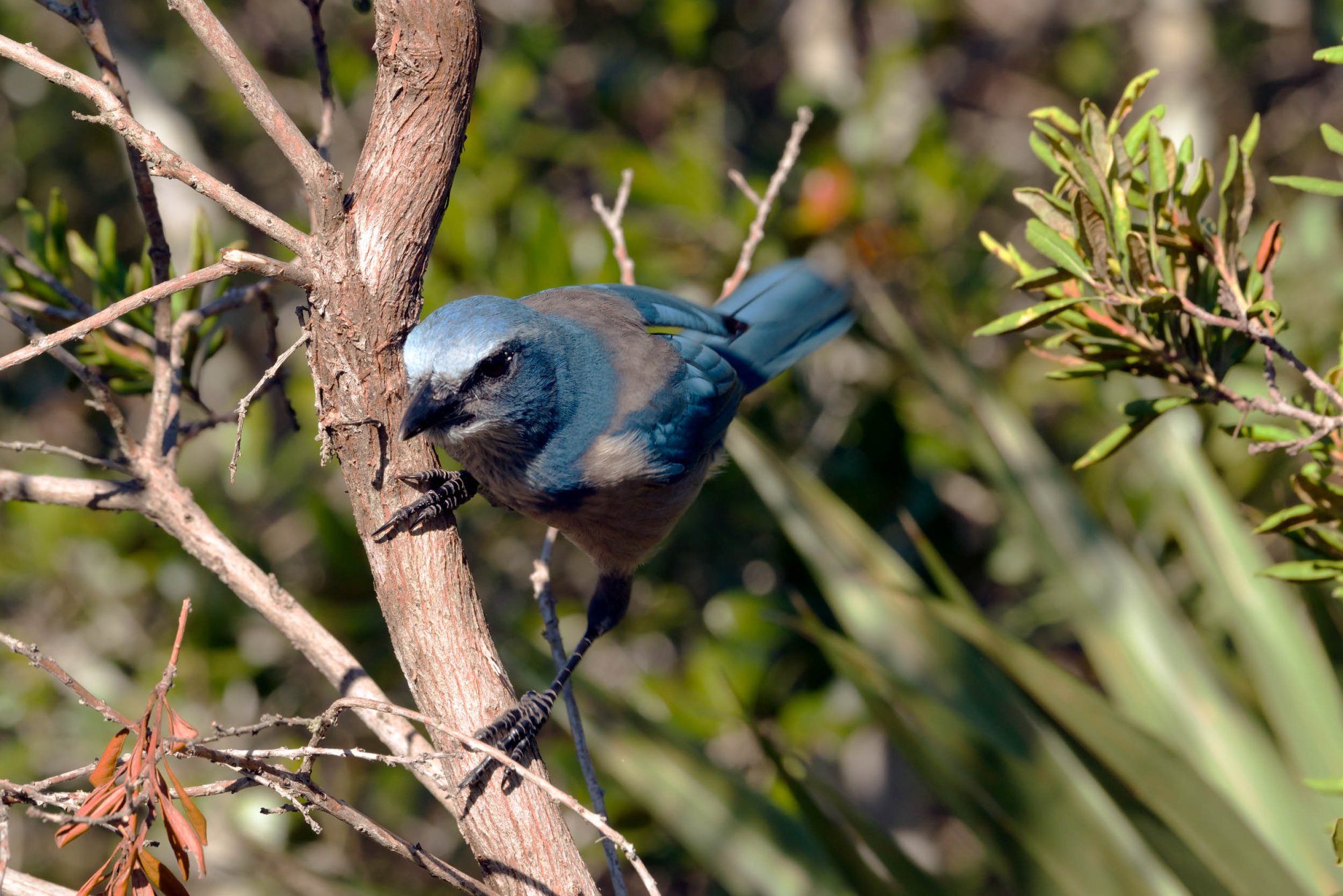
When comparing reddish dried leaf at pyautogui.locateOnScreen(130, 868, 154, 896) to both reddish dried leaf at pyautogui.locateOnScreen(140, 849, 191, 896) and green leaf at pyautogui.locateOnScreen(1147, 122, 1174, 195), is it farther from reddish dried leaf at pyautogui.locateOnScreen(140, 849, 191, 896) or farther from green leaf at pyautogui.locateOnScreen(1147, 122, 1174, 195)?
green leaf at pyautogui.locateOnScreen(1147, 122, 1174, 195)

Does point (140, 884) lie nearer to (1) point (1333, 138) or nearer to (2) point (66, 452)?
(2) point (66, 452)

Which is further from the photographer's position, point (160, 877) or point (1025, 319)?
point (1025, 319)

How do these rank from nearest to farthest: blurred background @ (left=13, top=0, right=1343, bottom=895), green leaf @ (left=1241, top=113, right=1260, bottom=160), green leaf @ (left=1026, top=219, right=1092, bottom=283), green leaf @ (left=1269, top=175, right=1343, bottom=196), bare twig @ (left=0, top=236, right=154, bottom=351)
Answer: green leaf @ (left=1269, top=175, right=1343, bottom=196)
green leaf @ (left=1241, top=113, right=1260, bottom=160)
green leaf @ (left=1026, top=219, right=1092, bottom=283)
bare twig @ (left=0, top=236, right=154, bottom=351)
blurred background @ (left=13, top=0, right=1343, bottom=895)

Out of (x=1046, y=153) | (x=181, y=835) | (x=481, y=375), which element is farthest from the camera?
(x=481, y=375)

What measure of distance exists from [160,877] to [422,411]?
733 mm

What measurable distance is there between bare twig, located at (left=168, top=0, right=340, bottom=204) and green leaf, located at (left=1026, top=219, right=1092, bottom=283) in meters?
1.04

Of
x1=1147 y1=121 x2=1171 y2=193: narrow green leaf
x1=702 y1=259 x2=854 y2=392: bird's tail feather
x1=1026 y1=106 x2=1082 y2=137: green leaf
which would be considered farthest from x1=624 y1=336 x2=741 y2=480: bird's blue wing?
x1=1147 y1=121 x2=1171 y2=193: narrow green leaf

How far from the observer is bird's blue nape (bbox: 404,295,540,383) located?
1.78 metres

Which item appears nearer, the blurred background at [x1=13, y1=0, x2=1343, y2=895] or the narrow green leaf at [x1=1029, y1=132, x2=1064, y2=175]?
the narrow green leaf at [x1=1029, y1=132, x2=1064, y2=175]

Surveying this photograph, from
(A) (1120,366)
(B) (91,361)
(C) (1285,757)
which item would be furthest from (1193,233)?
(B) (91,361)

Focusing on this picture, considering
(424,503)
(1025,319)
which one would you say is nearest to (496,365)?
(424,503)

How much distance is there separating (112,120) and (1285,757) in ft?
9.58

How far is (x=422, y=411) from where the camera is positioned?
1749 mm

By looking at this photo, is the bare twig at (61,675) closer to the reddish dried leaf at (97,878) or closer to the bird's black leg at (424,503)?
the reddish dried leaf at (97,878)
